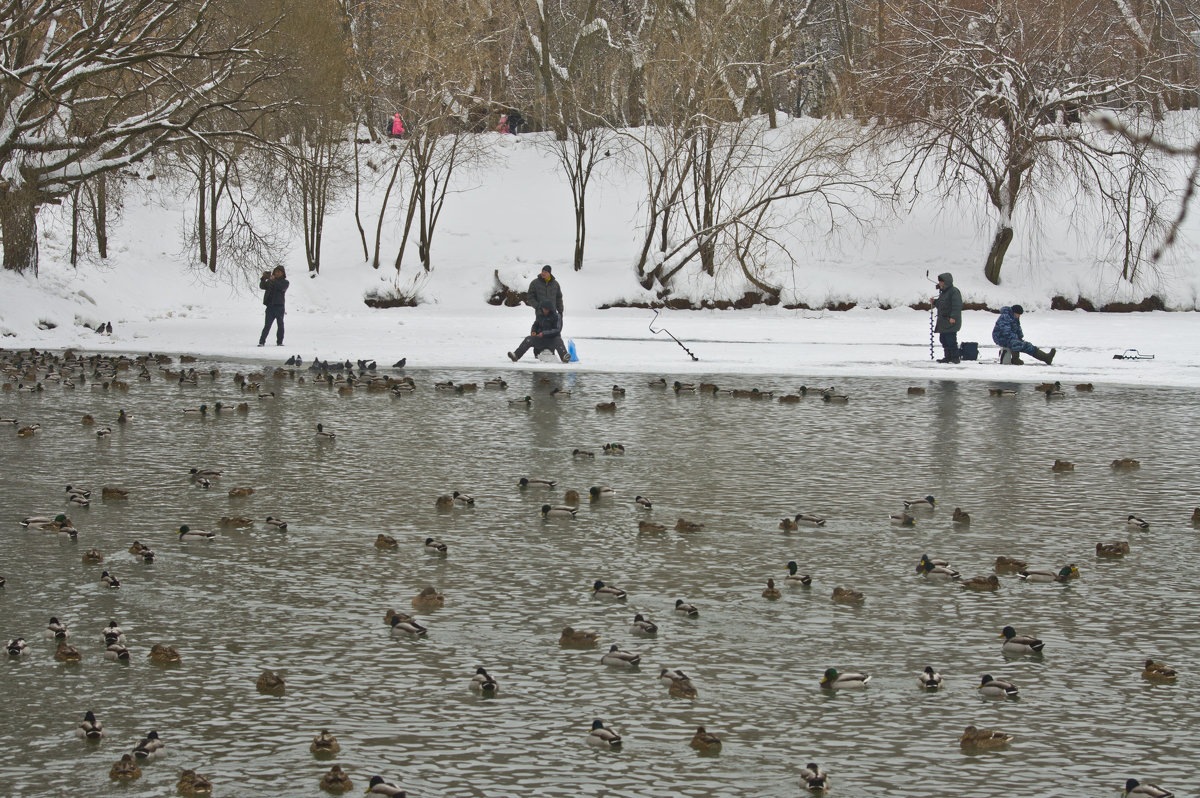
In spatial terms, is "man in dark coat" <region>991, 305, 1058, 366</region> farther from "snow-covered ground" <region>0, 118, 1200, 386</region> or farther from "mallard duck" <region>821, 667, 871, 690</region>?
"mallard duck" <region>821, 667, 871, 690</region>

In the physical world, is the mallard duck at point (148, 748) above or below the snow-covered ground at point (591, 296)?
below

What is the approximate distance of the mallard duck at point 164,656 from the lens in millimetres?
7418

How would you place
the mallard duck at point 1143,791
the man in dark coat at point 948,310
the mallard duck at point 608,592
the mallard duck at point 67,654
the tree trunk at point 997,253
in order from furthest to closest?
the tree trunk at point 997,253 < the man in dark coat at point 948,310 < the mallard duck at point 608,592 < the mallard duck at point 67,654 < the mallard duck at point 1143,791

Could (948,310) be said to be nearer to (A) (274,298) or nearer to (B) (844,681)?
(A) (274,298)

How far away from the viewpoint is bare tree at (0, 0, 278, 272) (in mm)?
32062

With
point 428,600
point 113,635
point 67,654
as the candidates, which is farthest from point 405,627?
point 67,654

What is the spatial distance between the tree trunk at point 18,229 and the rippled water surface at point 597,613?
1907cm

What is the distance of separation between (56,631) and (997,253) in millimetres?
45250

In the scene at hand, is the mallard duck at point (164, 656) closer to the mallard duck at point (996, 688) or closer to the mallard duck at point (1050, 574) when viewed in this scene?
the mallard duck at point (996, 688)

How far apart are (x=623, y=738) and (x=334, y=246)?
54325mm

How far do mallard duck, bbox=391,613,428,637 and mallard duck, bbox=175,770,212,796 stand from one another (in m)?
2.44

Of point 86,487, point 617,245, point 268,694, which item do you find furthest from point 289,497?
point 617,245

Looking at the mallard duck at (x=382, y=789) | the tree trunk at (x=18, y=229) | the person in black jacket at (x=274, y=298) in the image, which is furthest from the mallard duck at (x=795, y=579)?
the tree trunk at (x=18, y=229)

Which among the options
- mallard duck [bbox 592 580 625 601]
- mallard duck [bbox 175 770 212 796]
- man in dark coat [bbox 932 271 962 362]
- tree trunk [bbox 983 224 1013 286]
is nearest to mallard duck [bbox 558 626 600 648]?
mallard duck [bbox 592 580 625 601]
